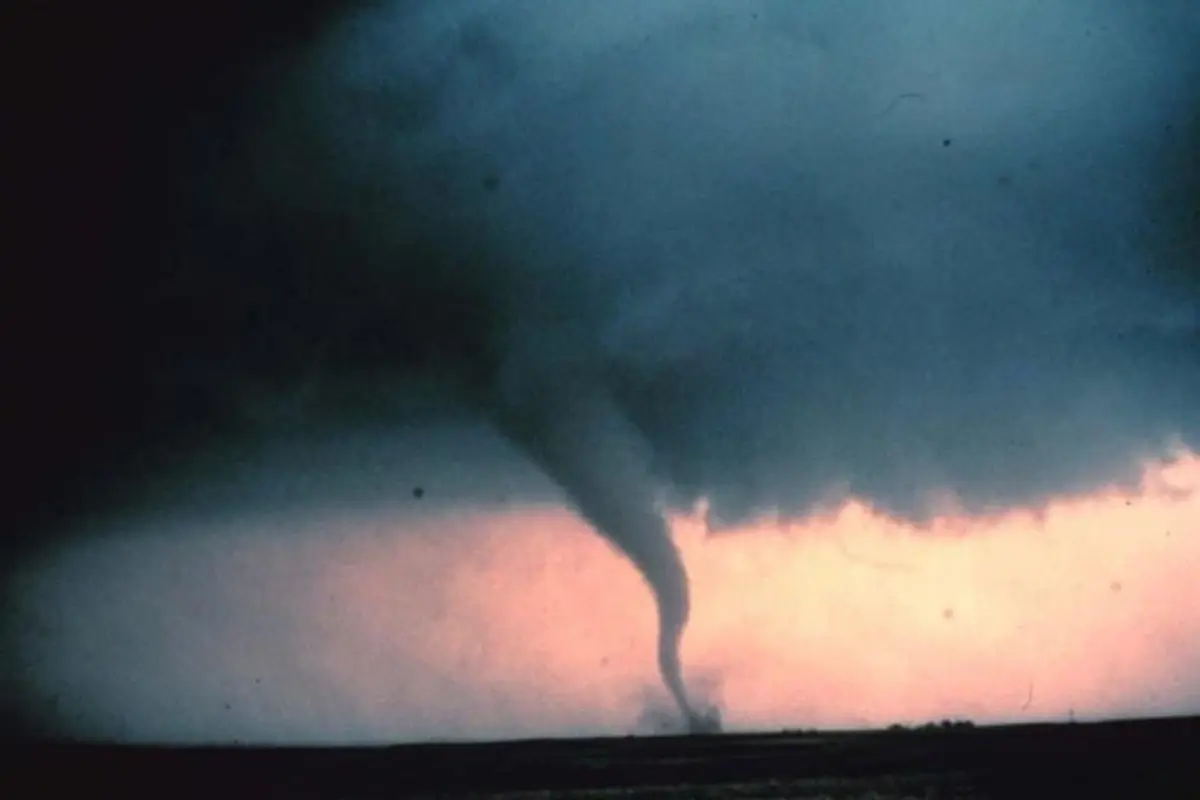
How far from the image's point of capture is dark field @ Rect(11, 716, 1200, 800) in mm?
1318

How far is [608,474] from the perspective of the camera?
140 centimetres

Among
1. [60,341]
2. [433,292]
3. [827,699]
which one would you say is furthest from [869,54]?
[60,341]

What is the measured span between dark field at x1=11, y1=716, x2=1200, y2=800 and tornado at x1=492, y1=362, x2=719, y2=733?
4.4 inches

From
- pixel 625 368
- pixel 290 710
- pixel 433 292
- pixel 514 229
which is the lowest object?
pixel 290 710

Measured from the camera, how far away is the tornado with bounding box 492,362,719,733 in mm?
1395

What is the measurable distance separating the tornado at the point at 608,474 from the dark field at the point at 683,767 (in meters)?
0.11

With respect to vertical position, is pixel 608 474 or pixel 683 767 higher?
pixel 608 474

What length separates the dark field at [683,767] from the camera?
132cm

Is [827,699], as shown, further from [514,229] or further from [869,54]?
[869,54]

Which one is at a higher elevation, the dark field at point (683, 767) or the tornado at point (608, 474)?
the tornado at point (608, 474)

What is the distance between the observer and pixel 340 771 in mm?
1366

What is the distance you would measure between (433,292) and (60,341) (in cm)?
74

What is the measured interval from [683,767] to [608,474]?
1.83ft

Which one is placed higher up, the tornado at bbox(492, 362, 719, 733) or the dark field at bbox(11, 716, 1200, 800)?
the tornado at bbox(492, 362, 719, 733)
